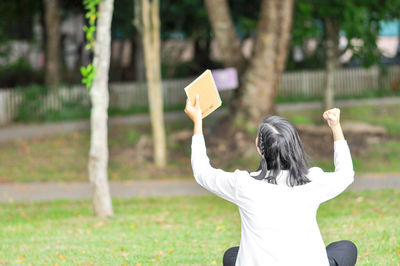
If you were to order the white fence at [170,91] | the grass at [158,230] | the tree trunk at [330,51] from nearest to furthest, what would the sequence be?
the grass at [158,230], the tree trunk at [330,51], the white fence at [170,91]

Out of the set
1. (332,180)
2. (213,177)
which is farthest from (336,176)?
(213,177)

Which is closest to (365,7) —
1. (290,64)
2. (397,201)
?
(397,201)

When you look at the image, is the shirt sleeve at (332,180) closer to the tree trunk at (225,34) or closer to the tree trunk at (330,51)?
the tree trunk at (225,34)

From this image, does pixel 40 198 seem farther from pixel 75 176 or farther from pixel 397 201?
pixel 397 201

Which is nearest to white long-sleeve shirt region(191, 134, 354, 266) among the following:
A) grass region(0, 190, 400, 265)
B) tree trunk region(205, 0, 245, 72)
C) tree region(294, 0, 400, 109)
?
grass region(0, 190, 400, 265)

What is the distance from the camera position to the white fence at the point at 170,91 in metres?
21.5

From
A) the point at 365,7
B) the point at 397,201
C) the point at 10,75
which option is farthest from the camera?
the point at 10,75

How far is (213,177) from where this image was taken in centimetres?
374

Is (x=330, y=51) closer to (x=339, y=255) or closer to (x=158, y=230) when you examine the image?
(x=158, y=230)

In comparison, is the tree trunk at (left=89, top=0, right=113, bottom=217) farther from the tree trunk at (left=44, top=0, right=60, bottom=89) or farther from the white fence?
the tree trunk at (left=44, top=0, right=60, bottom=89)

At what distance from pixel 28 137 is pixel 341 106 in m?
10.9

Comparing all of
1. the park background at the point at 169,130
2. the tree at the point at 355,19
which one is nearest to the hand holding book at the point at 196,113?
the park background at the point at 169,130

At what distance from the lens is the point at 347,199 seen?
34.1 feet

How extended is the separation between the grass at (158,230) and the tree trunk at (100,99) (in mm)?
615
